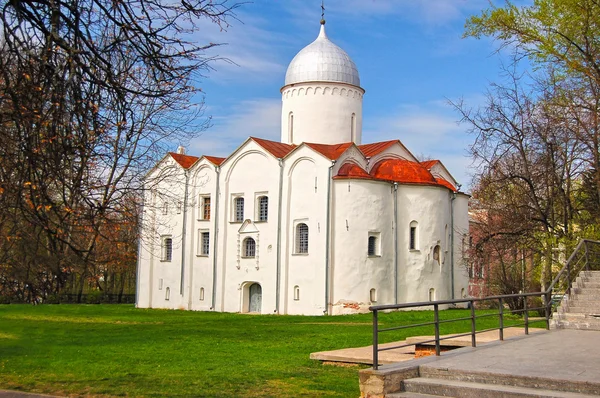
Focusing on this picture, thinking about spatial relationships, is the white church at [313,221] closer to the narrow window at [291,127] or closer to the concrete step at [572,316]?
the narrow window at [291,127]

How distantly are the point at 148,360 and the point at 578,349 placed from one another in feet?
26.2

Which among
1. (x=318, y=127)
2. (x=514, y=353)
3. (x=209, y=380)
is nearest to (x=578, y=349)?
(x=514, y=353)

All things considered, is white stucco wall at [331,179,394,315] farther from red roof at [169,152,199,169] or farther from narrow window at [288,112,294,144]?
red roof at [169,152,199,169]

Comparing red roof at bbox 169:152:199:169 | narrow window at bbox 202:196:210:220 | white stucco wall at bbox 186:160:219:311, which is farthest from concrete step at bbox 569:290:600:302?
red roof at bbox 169:152:199:169

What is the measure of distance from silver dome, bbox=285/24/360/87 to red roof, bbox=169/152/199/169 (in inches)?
319

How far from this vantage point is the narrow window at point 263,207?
3791 centimetres

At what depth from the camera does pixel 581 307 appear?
15.4 meters

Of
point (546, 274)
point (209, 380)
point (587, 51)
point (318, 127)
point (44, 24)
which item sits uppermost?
point (318, 127)

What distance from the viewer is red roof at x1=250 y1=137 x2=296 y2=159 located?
3772 centimetres

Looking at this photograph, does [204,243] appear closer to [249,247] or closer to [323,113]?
[249,247]

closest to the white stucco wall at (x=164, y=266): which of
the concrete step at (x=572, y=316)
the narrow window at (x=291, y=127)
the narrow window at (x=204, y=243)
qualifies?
the narrow window at (x=204, y=243)

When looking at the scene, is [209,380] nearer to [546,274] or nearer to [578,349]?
[578,349]

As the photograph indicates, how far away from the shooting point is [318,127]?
133ft

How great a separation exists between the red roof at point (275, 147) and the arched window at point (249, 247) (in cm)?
506
